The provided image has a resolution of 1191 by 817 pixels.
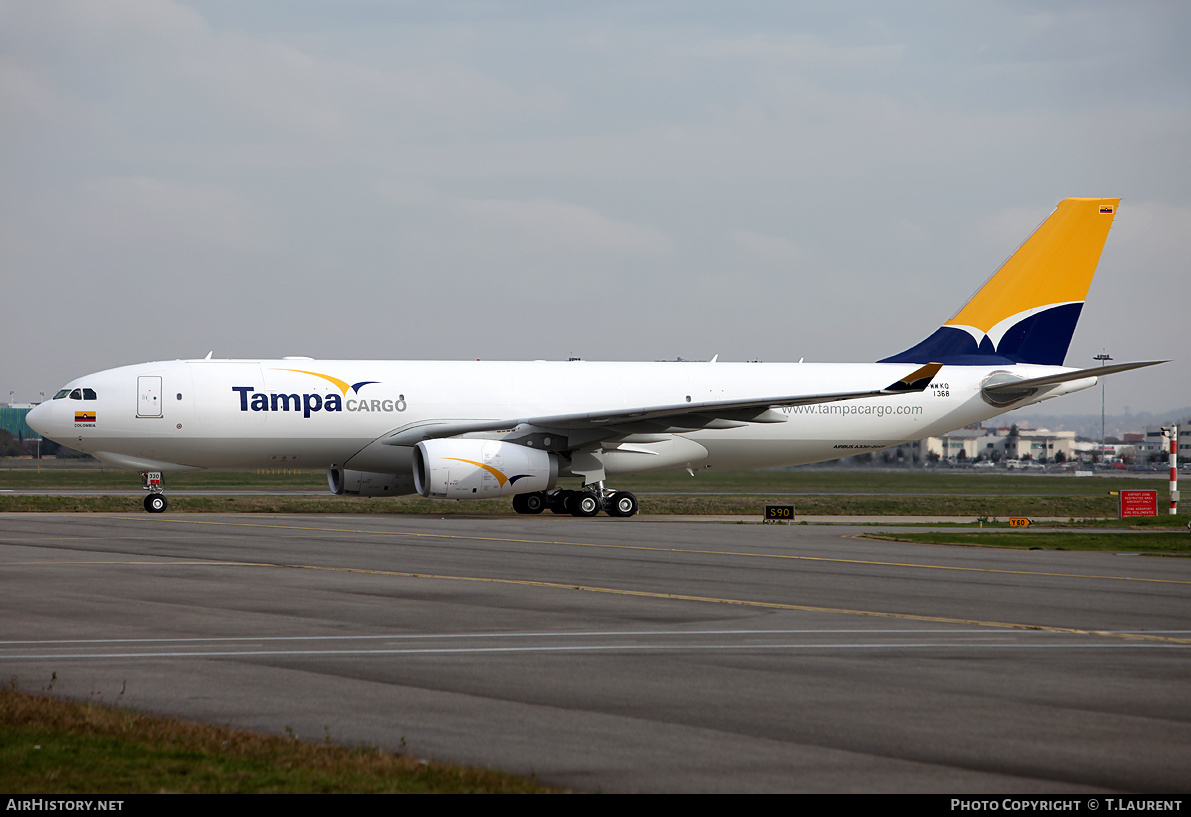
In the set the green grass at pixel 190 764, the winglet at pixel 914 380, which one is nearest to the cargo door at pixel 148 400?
the winglet at pixel 914 380

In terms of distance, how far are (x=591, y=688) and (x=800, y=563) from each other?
10.6 meters

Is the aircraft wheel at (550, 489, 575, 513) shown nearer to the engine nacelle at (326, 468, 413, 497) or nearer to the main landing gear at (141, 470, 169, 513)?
the engine nacelle at (326, 468, 413, 497)

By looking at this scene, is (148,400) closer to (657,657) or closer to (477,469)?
(477,469)

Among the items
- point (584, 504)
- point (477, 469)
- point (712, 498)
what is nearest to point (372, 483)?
point (477, 469)

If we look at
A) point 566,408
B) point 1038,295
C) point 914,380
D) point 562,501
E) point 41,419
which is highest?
point 1038,295

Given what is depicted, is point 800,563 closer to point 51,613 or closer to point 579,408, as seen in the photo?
point 51,613

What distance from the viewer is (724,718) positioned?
804 cm

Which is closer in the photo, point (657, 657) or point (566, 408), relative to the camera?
point (657, 657)

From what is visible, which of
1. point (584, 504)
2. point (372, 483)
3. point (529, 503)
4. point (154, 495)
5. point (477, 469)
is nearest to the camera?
point (477, 469)

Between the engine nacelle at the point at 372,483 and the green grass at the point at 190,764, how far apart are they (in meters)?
26.0

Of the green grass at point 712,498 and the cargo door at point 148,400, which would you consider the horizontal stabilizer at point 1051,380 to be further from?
the cargo door at point 148,400

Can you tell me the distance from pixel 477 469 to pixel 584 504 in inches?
145

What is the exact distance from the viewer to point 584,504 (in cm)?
3212

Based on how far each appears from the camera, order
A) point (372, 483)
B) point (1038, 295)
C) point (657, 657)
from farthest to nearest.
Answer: point (1038, 295)
point (372, 483)
point (657, 657)
